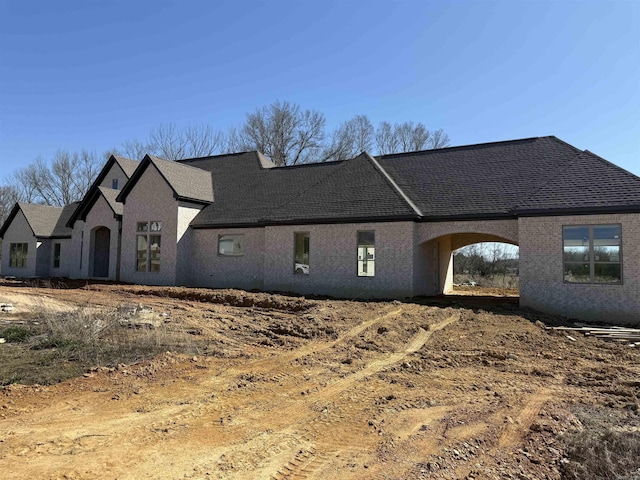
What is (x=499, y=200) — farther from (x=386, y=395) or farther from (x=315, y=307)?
(x=386, y=395)

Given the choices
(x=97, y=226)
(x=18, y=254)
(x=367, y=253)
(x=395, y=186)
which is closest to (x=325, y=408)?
(x=367, y=253)

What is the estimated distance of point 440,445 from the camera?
4.84m

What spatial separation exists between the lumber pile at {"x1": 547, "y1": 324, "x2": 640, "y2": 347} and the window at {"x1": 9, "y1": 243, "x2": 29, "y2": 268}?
33637 mm

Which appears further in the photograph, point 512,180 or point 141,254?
point 141,254

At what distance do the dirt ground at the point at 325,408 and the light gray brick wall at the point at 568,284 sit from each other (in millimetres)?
3657

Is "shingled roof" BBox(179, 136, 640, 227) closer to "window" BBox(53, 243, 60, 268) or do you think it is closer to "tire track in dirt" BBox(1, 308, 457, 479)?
"tire track in dirt" BBox(1, 308, 457, 479)

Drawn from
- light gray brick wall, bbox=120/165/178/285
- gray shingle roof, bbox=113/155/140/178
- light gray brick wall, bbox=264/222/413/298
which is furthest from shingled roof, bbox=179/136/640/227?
gray shingle roof, bbox=113/155/140/178

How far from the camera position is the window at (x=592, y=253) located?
1394 centimetres

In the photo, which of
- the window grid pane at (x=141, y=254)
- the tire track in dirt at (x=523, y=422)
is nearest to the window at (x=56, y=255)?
the window grid pane at (x=141, y=254)

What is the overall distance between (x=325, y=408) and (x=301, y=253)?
1400cm

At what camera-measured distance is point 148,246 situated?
2317 cm

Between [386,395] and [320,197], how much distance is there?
14.6 metres

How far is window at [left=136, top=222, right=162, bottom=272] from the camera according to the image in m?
22.9

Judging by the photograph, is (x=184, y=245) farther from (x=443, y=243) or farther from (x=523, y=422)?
(x=523, y=422)
